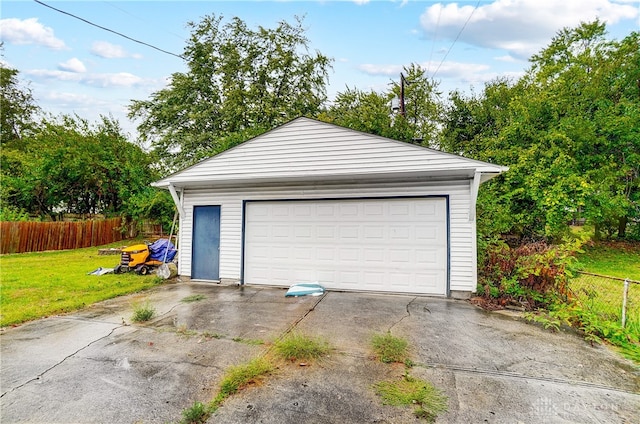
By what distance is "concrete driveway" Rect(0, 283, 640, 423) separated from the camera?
2.51 meters

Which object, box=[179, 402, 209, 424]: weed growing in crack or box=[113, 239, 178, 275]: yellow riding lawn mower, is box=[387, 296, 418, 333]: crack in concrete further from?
box=[113, 239, 178, 275]: yellow riding lawn mower

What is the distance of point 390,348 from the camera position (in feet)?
11.6

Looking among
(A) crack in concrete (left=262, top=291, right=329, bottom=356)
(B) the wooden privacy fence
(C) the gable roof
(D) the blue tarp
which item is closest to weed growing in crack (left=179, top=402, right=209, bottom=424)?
(A) crack in concrete (left=262, top=291, right=329, bottom=356)

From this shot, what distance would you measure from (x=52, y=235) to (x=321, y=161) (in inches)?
501

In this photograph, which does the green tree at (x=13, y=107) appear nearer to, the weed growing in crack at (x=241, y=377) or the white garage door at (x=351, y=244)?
the white garage door at (x=351, y=244)

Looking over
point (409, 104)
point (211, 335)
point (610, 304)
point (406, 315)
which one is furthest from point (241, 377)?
point (409, 104)

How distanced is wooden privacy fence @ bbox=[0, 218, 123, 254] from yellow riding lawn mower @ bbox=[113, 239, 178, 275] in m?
6.58

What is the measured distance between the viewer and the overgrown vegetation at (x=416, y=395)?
250 cm

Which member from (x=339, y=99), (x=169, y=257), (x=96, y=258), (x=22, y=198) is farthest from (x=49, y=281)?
(x=339, y=99)

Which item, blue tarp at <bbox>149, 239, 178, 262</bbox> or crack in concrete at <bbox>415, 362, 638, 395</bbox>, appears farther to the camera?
blue tarp at <bbox>149, 239, 178, 262</bbox>

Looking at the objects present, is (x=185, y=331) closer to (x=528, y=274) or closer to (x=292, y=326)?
(x=292, y=326)

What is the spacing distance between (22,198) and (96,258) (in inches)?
284

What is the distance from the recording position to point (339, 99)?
17047 millimetres

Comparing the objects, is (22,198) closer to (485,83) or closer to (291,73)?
(291,73)
